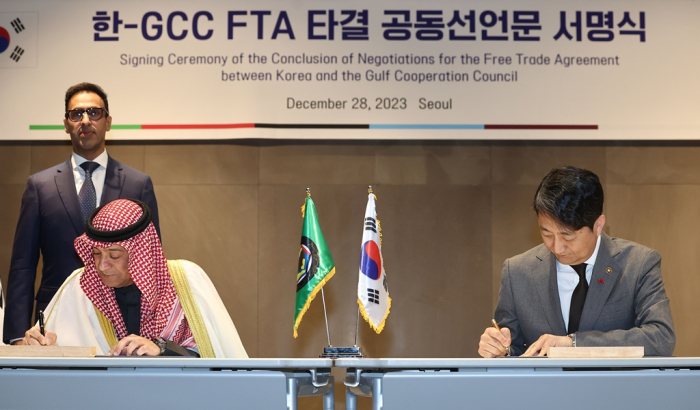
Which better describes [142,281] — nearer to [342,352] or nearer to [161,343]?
[161,343]

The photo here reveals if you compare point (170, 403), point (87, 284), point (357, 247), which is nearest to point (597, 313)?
point (170, 403)

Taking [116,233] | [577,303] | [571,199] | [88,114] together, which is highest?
[88,114]

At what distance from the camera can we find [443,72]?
16.4 feet

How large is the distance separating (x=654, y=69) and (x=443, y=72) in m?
1.49

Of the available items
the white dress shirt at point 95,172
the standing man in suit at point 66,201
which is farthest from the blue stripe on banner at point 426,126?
the white dress shirt at point 95,172

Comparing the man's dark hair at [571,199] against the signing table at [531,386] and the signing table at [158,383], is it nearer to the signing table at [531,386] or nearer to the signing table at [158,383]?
the signing table at [531,386]

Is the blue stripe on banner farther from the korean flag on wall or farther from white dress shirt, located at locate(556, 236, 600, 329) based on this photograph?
the korean flag on wall

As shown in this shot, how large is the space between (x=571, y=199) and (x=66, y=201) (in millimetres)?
2596

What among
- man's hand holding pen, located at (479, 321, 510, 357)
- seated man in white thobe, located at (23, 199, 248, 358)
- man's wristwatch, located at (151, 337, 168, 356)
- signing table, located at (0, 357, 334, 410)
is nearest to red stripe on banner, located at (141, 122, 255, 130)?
seated man in white thobe, located at (23, 199, 248, 358)

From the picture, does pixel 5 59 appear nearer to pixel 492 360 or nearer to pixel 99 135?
pixel 99 135

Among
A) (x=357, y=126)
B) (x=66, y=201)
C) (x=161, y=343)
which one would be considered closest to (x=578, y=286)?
(x=161, y=343)

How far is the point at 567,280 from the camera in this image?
2.88m

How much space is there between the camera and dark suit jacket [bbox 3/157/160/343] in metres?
3.62

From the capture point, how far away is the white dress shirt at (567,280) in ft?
9.25
